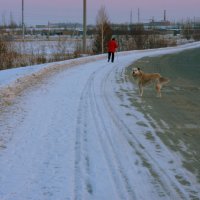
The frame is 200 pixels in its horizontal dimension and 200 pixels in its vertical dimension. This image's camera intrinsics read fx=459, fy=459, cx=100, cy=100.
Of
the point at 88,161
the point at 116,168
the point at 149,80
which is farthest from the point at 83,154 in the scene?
the point at 149,80

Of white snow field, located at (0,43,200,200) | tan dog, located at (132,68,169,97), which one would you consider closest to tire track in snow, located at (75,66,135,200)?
white snow field, located at (0,43,200,200)

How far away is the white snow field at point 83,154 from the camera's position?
5.57m

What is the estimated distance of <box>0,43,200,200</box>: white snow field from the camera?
557 centimetres

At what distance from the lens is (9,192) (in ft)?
17.9

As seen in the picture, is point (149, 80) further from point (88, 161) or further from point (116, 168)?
point (116, 168)

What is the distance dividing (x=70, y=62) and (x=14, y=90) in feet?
40.7

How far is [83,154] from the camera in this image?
710 centimetres

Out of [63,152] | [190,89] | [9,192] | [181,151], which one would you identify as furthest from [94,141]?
[190,89]

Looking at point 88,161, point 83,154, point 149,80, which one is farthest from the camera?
point 149,80

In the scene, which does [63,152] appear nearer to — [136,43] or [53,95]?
[53,95]

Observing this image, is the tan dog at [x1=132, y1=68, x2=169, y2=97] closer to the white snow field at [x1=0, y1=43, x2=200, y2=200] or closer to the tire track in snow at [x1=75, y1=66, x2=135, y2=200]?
the white snow field at [x1=0, y1=43, x2=200, y2=200]

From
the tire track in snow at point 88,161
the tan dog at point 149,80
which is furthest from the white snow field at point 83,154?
the tan dog at point 149,80

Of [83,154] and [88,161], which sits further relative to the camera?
[83,154]

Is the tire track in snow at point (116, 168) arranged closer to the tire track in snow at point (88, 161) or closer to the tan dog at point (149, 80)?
the tire track in snow at point (88, 161)
